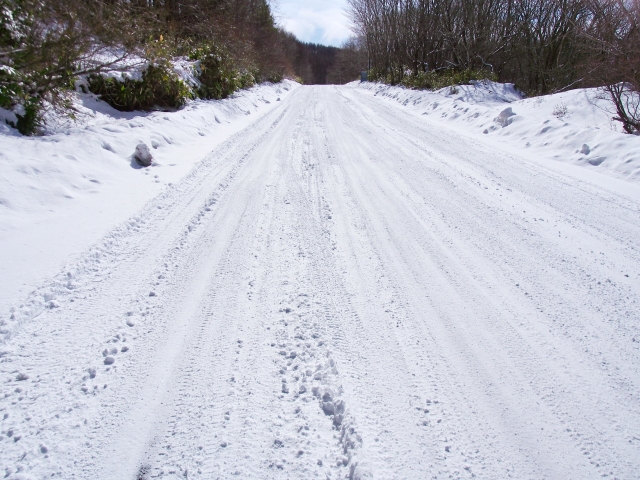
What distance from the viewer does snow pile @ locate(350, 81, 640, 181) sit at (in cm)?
570

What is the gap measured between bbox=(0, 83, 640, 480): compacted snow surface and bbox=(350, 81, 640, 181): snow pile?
3.57 feet

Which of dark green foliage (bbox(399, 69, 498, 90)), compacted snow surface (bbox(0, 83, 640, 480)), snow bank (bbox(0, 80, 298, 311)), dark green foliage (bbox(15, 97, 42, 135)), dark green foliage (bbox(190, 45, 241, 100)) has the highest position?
dark green foliage (bbox(399, 69, 498, 90))

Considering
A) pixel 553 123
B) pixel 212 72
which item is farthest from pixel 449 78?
pixel 212 72

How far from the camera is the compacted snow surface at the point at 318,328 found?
162 cm

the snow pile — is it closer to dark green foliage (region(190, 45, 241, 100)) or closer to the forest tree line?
dark green foliage (region(190, 45, 241, 100))

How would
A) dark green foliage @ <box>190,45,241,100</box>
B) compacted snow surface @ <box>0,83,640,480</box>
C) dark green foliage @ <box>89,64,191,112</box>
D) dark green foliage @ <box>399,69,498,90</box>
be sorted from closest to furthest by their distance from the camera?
compacted snow surface @ <box>0,83,640,480</box>, dark green foliage @ <box>89,64,191,112</box>, dark green foliage @ <box>190,45,241,100</box>, dark green foliage @ <box>399,69,498,90</box>

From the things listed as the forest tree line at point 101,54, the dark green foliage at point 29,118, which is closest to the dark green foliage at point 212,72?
the forest tree line at point 101,54

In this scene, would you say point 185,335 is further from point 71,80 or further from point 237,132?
point 237,132

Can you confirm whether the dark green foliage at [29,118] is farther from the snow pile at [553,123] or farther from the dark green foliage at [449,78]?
the dark green foliage at [449,78]

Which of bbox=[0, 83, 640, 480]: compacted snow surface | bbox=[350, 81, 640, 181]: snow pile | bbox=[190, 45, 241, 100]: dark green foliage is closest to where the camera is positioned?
bbox=[0, 83, 640, 480]: compacted snow surface

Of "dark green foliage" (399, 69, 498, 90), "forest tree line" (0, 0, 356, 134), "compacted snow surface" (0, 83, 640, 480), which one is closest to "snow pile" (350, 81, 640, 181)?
"compacted snow surface" (0, 83, 640, 480)

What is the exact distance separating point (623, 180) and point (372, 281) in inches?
176

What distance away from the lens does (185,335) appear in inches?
90.0

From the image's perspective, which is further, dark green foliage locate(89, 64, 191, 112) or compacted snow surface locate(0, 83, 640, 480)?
dark green foliage locate(89, 64, 191, 112)
